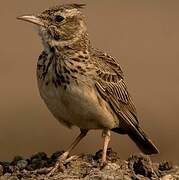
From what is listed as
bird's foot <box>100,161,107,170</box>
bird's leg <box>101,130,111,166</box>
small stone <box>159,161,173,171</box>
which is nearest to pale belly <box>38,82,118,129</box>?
bird's leg <box>101,130,111,166</box>

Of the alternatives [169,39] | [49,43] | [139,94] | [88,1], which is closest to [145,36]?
[169,39]

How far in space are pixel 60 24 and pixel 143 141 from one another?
1.70 m

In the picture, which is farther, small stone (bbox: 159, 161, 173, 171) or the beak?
the beak

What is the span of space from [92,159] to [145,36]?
1770cm

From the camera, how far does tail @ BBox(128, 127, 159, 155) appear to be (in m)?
13.1

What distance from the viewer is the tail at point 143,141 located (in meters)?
13.1

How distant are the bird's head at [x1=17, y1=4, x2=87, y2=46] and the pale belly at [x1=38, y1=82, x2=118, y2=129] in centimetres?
62

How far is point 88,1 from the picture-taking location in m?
33.0

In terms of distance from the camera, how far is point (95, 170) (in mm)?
Answer: 11883

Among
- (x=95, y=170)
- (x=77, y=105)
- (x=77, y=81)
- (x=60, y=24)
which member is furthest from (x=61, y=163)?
(x=60, y=24)

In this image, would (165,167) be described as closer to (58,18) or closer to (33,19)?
(58,18)

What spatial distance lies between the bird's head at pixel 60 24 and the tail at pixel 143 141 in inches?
51.7

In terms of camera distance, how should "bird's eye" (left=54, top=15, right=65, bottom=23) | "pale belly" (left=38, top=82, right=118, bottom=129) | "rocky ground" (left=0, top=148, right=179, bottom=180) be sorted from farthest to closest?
"bird's eye" (left=54, top=15, right=65, bottom=23), "pale belly" (left=38, top=82, right=118, bottom=129), "rocky ground" (left=0, top=148, right=179, bottom=180)

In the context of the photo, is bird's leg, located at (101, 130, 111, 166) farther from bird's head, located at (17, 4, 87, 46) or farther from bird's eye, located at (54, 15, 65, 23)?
bird's eye, located at (54, 15, 65, 23)
